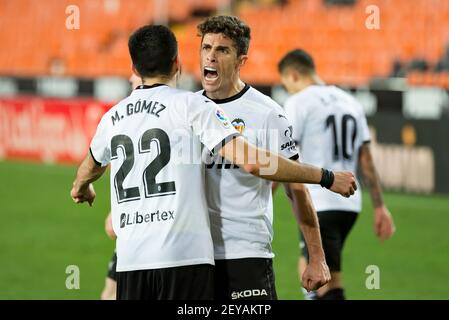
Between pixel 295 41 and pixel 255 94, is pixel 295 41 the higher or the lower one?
the higher one

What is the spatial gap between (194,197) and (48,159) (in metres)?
14.7

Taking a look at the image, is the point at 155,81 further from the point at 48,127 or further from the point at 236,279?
the point at 48,127

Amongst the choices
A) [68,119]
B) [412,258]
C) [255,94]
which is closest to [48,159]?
[68,119]

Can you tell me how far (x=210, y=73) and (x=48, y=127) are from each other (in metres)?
14.2

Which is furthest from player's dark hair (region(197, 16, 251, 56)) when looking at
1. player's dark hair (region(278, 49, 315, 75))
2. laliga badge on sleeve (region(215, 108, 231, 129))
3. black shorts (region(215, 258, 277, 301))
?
player's dark hair (region(278, 49, 315, 75))

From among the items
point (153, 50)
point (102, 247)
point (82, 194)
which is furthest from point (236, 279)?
point (102, 247)

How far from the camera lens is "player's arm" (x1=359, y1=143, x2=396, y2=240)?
7480 mm

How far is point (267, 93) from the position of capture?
54.3 feet

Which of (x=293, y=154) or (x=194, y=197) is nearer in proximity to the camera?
(x=194, y=197)

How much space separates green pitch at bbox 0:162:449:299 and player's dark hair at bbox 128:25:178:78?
14.1 ft

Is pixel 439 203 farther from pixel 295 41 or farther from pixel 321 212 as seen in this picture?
pixel 295 41

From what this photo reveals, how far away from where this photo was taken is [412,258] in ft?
35.1

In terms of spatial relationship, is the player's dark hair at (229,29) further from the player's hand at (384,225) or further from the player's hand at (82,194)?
the player's hand at (384,225)

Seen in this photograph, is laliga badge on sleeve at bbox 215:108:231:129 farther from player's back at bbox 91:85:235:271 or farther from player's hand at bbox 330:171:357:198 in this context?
player's hand at bbox 330:171:357:198
